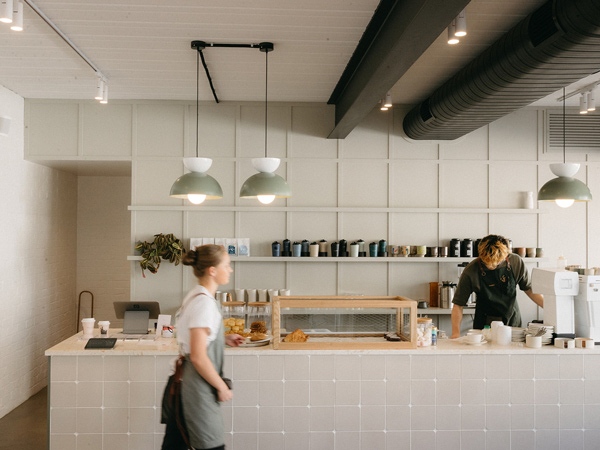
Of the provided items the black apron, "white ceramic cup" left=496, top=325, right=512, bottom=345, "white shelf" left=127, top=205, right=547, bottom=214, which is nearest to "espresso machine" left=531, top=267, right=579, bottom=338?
"white ceramic cup" left=496, top=325, right=512, bottom=345

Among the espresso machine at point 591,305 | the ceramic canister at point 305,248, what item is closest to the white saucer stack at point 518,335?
the espresso machine at point 591,305

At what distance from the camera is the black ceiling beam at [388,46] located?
100 inches

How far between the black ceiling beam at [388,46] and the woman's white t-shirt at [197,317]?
5.89ft

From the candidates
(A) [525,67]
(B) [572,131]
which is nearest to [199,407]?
(A) [525,67]

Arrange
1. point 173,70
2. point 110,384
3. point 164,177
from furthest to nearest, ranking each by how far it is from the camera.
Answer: point 164,177, point 173,70, point 110,384

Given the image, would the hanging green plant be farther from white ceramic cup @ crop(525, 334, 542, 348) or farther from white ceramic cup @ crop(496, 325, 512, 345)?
white ceramic cup @ crop(525, 334, 542, 348)

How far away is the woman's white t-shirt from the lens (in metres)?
2.56

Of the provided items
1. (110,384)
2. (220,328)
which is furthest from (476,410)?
(110,384)

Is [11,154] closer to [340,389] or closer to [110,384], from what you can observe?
[110,384]

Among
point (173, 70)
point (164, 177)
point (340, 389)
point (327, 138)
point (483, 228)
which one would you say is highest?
point (173, 70)

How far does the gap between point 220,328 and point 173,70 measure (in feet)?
9.97

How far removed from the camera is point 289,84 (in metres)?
5.29

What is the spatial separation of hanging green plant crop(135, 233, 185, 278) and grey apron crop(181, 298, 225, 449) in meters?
3.28

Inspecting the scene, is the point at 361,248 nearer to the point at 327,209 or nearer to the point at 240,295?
the point at 327,209
